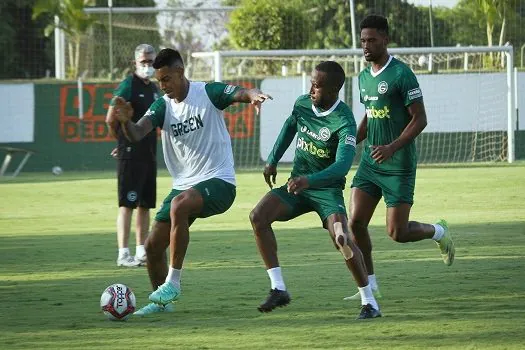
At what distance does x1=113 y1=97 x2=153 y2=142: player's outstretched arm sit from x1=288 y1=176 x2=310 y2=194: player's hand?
1.36 meters

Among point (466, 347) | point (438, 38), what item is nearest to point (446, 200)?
point (466, 347)

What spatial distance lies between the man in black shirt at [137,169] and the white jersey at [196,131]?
332cm

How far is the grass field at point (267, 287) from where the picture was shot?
905 centimetres

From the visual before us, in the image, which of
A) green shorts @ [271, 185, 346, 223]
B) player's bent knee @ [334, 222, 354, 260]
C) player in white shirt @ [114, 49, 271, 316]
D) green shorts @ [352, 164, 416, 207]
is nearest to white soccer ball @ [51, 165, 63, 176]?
green shorts @ [352, 164, 416, 207]

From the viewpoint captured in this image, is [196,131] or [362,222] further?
[362,222]

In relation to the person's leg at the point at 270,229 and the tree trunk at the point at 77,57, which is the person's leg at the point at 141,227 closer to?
the person's leg at the point at 270,229

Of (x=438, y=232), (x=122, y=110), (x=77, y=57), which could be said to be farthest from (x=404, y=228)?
(x=77, y=57)

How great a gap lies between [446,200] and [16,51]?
20.4m

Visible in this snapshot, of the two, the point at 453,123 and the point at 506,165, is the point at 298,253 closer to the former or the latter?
the point at 506,165

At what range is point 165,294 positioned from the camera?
10211mm

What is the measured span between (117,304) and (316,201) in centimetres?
170

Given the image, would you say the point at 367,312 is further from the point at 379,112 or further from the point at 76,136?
the point at 76,136

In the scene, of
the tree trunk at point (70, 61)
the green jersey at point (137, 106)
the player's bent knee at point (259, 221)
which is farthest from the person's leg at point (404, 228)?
the tree trunk at point (70, 61)

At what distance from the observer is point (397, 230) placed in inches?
439
